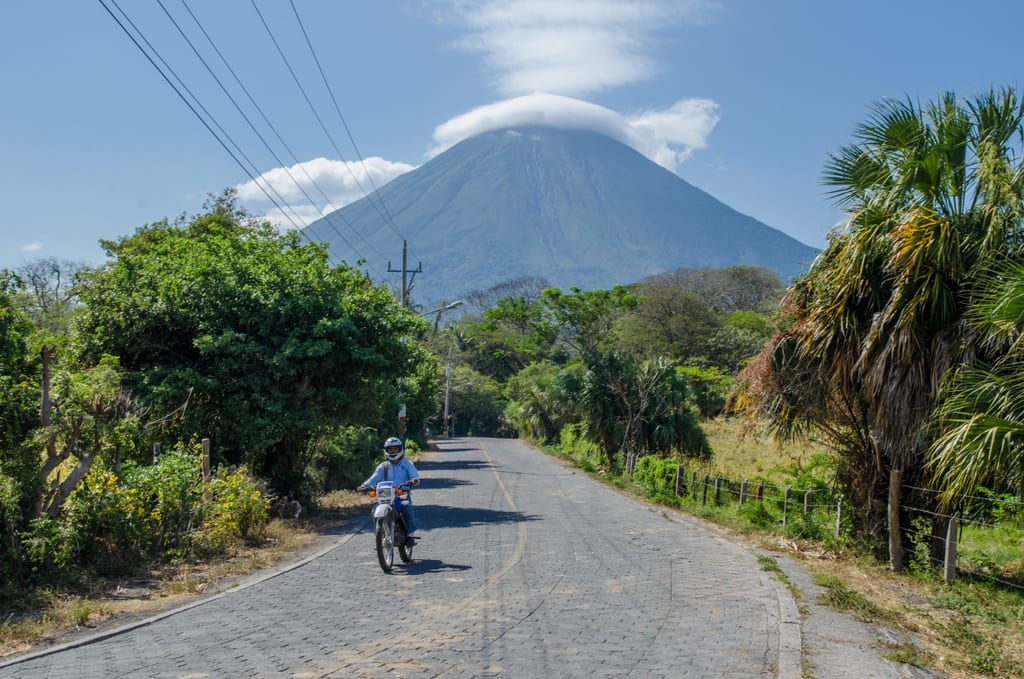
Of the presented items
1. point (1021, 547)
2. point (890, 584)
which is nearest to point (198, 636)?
point (890, 584)

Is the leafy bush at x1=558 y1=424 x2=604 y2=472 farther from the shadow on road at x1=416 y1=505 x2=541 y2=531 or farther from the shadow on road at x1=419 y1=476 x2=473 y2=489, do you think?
the shadow on road at x1=416 y1=505 x2=541 y2=531

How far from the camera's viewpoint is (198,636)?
24.3 ft

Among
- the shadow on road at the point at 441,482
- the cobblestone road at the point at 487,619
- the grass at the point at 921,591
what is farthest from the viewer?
→ the shadow on road at the point at 441,482

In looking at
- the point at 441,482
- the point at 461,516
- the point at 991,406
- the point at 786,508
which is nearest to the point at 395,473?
the point at 461,516

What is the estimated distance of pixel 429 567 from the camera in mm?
10961

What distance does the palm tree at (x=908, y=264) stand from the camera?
9906 millimetres

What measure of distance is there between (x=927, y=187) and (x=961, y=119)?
89 cm

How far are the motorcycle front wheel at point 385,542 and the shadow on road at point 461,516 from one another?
4476 mm

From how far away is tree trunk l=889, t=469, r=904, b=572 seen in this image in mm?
11023

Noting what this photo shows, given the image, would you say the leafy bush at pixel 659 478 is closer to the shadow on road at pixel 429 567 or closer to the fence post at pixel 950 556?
the shadow on road at pixel 429 567

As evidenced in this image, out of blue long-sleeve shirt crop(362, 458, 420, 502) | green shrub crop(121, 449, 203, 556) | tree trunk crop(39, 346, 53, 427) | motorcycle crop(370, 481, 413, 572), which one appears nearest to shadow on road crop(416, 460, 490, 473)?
green shrub crop(121, 449, 203, 556)

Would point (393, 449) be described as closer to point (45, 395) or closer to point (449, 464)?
point (45, 395)

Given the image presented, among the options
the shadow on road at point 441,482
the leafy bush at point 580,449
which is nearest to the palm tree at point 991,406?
the shadow on road at point 441,482

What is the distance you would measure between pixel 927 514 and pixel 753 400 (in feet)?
8.75
